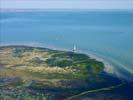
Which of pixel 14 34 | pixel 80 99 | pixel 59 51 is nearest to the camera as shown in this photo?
pixel 80 99

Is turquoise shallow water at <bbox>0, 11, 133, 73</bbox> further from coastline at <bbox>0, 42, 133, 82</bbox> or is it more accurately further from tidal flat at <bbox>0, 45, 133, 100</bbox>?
tidal flat at <bbox>0, 45, 133, 100</bbox>

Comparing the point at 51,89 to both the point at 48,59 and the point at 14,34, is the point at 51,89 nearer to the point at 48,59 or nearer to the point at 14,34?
the point at 48,59

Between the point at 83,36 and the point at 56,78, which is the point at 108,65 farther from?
the point at 83,36

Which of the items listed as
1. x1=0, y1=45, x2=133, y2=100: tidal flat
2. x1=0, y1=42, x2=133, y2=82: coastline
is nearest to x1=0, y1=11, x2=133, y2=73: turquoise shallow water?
x1=0, y1=42, x2=133, y2=82: coastline

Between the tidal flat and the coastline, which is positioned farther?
the coastline

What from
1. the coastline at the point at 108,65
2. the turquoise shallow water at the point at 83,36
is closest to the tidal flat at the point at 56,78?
the coastline at the point at 108,65

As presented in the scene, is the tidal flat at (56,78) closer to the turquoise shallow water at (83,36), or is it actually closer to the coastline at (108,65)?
the coastline at (108,65)

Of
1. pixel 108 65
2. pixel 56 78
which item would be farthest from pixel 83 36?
pixel 56 78

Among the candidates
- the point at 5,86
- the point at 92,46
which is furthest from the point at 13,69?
the point at 92,46
